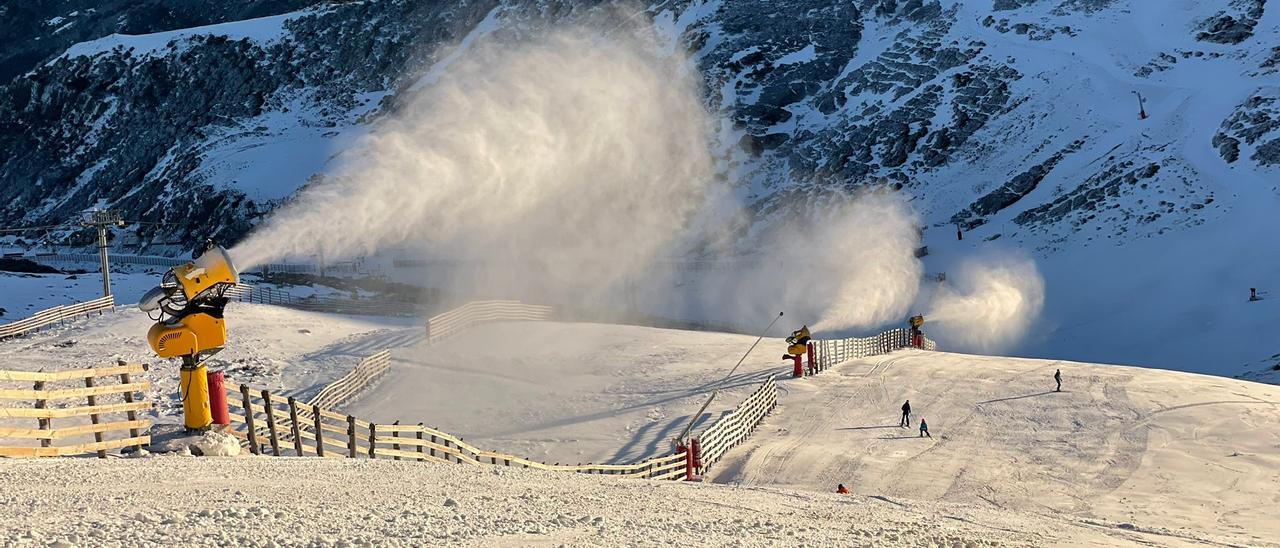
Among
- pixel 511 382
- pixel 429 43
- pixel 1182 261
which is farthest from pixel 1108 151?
pixel 429 43

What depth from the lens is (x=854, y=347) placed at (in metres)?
41.9

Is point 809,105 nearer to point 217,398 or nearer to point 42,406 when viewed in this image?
point 217,398

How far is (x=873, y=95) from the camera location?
80.2 meters

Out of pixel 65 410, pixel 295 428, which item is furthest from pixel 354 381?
pixel 65 410

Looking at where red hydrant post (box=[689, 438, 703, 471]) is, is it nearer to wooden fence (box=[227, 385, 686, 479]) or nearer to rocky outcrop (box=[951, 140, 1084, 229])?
wooden fence (box=[227, 385, 686, 479])

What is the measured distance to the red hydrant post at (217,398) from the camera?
15.5 m

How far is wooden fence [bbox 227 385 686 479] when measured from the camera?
16.0m

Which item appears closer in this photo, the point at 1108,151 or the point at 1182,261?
the point at 1182,261

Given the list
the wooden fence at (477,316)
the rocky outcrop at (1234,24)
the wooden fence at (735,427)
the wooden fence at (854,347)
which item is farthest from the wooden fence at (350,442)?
the rocky outcrop at (1234,24)

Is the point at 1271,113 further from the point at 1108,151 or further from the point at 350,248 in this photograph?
the point at 350,248

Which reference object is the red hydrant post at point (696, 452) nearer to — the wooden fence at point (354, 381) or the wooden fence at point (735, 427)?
the wooden fence at point (735, 427)

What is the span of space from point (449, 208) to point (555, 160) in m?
10.3

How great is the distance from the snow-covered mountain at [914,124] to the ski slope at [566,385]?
69.1 ft

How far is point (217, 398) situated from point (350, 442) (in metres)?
2.37
